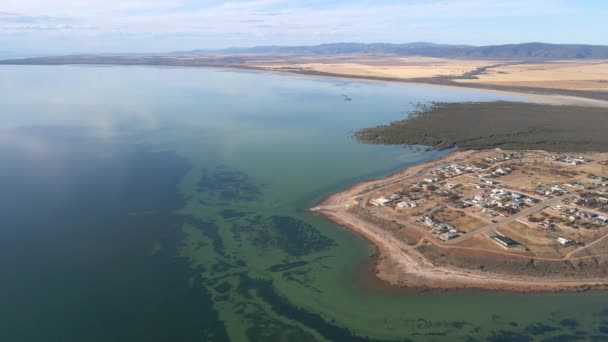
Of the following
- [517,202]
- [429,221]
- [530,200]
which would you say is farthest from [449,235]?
[530,200]

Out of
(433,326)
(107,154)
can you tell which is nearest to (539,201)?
(433,326)

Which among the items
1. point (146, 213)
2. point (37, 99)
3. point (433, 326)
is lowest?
point (433, 326)

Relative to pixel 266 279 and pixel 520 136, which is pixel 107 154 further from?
pixel 520 136

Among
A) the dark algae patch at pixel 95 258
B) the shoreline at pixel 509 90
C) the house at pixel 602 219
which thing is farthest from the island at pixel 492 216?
the shoreline at pixel 509 90

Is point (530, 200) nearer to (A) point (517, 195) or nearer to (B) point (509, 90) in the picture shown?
(A) point (517, 195)

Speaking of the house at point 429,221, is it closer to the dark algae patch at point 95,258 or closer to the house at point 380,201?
the house at point 380,201
